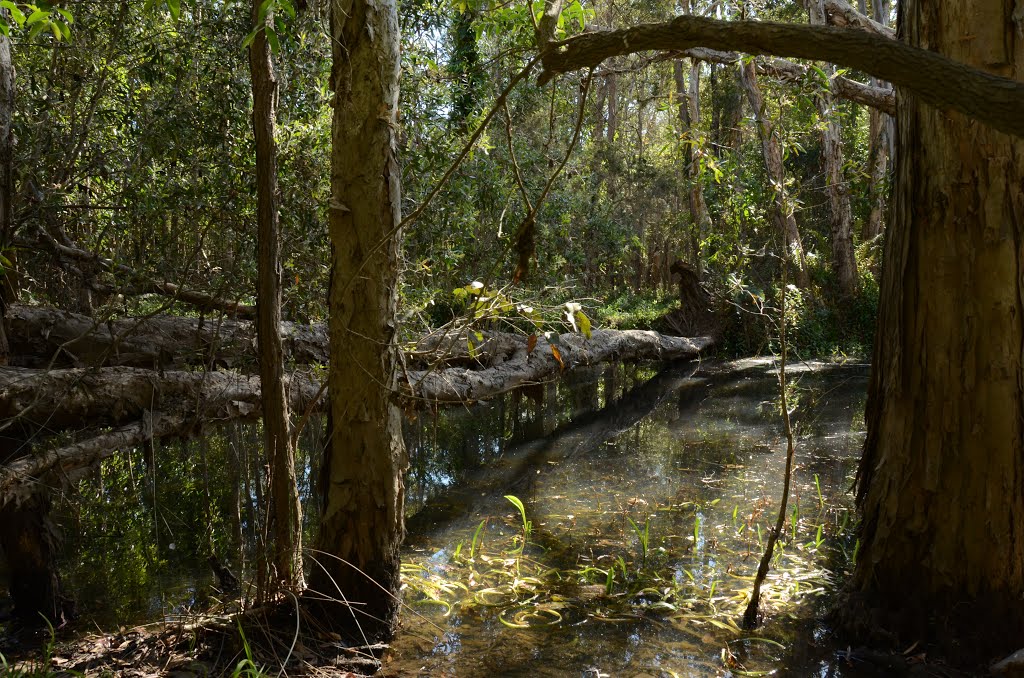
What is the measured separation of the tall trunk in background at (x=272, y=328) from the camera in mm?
3369

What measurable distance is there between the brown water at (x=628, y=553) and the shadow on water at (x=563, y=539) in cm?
1

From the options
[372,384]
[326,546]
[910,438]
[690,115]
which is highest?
[690,115]

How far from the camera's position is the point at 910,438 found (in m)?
3.53

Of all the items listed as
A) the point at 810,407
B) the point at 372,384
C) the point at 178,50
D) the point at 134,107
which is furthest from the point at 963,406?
the point at 810,407

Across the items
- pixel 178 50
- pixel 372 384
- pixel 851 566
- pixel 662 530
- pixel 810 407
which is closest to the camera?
pixel 372 384

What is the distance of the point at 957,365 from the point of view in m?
3.39

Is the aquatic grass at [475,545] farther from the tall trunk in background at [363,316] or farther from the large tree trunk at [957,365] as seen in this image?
the large tree trunk at [957,365]

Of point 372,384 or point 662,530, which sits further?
point 662,530

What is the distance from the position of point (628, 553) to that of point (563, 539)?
21.3 inches

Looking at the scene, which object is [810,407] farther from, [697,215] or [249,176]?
[697,215]

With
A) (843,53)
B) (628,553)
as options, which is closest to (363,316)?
(843,53)

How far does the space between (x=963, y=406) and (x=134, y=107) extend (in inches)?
244

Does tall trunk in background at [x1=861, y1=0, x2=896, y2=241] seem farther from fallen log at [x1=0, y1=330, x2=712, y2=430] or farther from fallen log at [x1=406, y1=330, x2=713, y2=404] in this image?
fallen log at [x1=0, y1=330, x2=712, y2=430]

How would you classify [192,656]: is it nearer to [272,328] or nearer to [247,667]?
[247,667]
